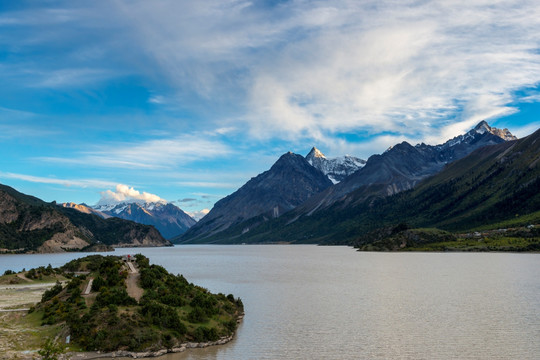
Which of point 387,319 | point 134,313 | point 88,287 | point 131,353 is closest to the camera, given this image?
point 131,353

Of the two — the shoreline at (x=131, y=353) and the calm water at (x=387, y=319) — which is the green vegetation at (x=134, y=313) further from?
the calm water at (x=387, y=319)

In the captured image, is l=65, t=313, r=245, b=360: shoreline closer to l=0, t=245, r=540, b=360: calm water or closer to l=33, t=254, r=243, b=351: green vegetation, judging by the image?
l=33, t=254, r=243, b=351: green vegetation

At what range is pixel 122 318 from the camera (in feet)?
184

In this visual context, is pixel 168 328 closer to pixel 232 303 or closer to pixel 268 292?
pixel 232 303

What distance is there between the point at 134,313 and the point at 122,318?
2259 mm

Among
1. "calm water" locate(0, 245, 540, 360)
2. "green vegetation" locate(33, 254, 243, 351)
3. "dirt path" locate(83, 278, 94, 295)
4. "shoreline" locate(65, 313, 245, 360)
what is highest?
"dirt path" locate(83, 278, 94, 295)

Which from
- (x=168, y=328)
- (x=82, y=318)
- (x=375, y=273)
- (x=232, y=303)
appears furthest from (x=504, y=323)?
(x=375, y=273)

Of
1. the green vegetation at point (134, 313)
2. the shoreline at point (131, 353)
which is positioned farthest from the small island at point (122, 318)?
the shoreline at point (131, 353)

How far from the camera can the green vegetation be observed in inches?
2121

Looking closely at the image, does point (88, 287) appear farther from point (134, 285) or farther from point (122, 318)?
point (122, 318)

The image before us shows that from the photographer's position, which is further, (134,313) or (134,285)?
(134,285)

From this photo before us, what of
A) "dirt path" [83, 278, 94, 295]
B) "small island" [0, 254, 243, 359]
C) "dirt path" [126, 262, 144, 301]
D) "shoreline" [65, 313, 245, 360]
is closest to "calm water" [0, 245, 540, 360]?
"shoreline" [65, 313, 245, 360]

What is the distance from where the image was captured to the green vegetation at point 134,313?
53875 millimetres

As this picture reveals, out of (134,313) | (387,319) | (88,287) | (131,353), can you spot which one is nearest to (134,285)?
(88,287)
